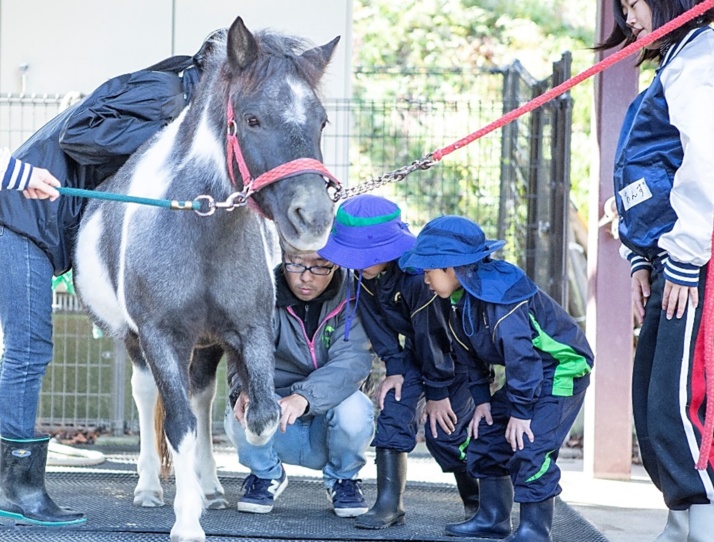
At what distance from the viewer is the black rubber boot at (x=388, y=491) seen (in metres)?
4.14

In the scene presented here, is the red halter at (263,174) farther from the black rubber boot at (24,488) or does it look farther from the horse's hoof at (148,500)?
the horse's hoof at (148,500)

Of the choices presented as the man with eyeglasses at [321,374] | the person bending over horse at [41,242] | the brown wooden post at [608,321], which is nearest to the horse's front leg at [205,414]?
the man with eyeglasses at [321,374]

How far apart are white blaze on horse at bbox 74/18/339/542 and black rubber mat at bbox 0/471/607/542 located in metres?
0.38

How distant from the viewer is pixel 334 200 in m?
3.34

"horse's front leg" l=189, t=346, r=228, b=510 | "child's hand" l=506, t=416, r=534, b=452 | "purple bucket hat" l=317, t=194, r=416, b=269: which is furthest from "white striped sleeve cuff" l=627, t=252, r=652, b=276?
"horse's front leg" l=189, t=346, r=228, b=510

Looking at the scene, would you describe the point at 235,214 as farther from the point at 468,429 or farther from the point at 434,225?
the point at 468,429

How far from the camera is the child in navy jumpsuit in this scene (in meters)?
3.01

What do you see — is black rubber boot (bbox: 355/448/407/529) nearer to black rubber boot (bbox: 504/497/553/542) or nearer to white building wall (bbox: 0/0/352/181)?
black rubber boot (bbox: 504/497/553/542)

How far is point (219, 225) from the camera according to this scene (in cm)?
366

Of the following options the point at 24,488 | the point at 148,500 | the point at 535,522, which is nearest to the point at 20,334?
the point at 24,488

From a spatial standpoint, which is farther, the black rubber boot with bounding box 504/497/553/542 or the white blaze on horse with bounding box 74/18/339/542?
the black rubber boot with bounding box 504/497/553/542

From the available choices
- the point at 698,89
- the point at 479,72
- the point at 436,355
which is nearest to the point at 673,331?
the point at 698,89

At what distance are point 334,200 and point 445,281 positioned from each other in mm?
717

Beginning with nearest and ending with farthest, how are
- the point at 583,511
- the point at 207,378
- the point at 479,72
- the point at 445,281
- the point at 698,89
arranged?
the point at 698,89, the point at 445,281, the point at 207,378, the point at 583,511, the point at 479,72
